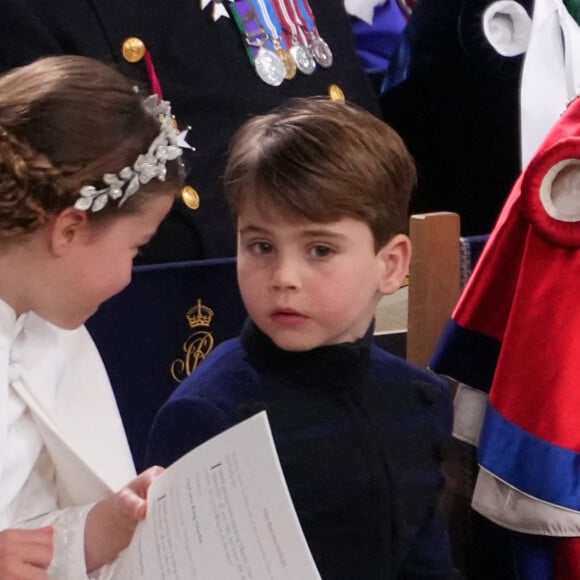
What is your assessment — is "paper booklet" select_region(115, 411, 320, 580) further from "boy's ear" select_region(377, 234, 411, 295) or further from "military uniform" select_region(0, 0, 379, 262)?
"military uniform" select_region(0, 0, 379, 262)

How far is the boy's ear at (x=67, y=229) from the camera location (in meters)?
0.76

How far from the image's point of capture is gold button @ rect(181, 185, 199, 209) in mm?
1057

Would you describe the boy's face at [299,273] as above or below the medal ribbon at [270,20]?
below

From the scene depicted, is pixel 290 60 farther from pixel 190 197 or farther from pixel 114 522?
pixel 114 522

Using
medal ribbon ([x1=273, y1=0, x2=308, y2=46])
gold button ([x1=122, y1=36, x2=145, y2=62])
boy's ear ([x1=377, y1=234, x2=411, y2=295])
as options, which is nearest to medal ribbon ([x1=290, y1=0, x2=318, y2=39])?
medal ribbon ([x1=273, y1=0, x2=308, y2=46])

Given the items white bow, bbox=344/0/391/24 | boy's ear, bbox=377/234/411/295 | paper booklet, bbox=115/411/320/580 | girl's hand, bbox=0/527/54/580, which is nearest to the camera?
paper booklet, bbox=115/411/320/580

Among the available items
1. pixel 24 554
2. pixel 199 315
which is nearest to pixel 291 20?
pixel 199 315

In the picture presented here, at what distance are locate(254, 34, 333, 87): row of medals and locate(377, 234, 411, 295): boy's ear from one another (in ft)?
1.45

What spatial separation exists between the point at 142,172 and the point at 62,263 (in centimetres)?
10

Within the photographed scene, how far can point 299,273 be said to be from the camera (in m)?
0.76

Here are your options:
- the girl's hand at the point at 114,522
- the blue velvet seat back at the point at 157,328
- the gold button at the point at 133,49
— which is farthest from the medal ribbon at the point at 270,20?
the girl's hand at the point at 114,522

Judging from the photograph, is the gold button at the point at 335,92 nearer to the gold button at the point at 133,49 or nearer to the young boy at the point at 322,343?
the gold button at the point at 133,49

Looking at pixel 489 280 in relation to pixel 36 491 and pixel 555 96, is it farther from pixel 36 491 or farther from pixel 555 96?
pixel 36 491

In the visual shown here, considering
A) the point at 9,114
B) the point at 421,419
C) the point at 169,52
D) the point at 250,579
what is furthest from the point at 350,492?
the point at 169,52
